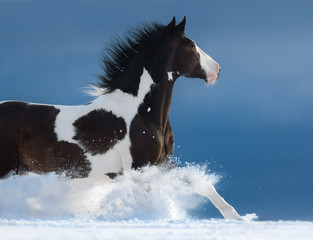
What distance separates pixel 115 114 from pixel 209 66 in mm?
1439

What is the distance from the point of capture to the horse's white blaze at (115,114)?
16.8ft

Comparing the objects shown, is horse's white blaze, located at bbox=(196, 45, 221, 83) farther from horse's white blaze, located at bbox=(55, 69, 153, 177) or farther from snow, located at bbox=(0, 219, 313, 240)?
snow, located at bbox=(0, 219, 313, 240)

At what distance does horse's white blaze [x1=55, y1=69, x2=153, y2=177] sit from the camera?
5.13m

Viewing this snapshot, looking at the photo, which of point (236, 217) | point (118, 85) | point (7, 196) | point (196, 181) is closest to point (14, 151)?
point (7, 196)

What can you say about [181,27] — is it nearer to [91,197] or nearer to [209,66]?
[209,66]

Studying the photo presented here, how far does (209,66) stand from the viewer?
18.9 feet

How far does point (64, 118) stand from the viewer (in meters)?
5.31

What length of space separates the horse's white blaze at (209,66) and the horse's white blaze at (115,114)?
0.78 m

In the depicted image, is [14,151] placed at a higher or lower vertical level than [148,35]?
lower

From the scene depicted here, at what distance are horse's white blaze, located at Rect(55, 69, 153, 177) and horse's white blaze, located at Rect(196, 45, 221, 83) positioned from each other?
0.78m

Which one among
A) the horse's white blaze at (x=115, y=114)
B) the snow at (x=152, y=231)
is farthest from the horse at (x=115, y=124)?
the snow at (x=152, y=231)

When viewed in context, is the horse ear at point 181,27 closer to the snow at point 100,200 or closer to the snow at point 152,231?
the snow at point 100,200

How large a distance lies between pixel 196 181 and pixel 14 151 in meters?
2.24

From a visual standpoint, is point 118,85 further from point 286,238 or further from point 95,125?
point 286,238
